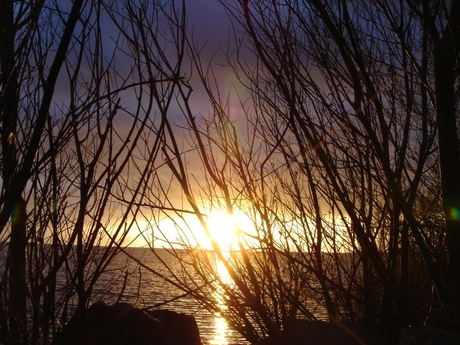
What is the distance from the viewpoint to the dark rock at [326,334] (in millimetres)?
2342

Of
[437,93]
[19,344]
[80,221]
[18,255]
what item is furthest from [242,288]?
[437,93]

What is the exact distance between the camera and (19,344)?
1.49 meters

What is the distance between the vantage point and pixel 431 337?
209cm

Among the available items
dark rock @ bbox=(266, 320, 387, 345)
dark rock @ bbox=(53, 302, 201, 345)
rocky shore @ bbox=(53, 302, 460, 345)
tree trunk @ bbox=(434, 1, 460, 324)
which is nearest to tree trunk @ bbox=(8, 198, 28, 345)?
rocky shore @ bbox=(53, 302, 460, 345)

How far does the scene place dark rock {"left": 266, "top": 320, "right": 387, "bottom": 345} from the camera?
234cm

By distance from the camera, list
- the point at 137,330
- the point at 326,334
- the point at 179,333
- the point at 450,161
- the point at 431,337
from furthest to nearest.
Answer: the point at 179,333
the point at 137,330
the point at 326,334
the point at 450,161
the point at 431,337

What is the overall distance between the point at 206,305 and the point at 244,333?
24 centimetres

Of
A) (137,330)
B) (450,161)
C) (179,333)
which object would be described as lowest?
(179,333)

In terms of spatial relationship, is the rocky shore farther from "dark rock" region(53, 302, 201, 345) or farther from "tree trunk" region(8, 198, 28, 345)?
"tree trunk" region(8, 198, 28, 345)

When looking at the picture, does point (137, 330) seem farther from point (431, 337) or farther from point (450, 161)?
point (450, 161)

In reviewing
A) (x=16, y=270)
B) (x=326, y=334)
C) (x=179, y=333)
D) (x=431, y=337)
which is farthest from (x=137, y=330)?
(x=431, y=337)

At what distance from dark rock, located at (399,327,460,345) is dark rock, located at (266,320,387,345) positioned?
0.19 m

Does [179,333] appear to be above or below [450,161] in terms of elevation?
below

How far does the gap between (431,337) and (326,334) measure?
0.53 m
